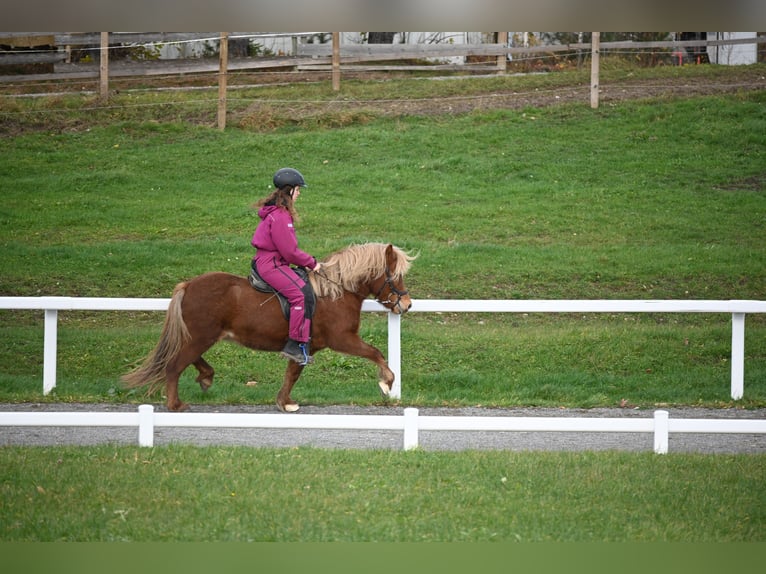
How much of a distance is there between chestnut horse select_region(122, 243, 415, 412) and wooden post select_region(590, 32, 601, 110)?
1425 cm

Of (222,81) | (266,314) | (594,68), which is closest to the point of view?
(266,314)

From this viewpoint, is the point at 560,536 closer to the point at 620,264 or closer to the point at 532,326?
the point at 532,326

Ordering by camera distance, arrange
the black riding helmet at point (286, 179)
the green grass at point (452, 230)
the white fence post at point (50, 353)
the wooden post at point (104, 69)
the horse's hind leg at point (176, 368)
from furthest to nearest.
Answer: the wooden post at point (104, 69)
the green grass at point (452, 230)
the white fence post at point (50, 353)
the horse's hind leg at point (176, 368)
the black riding helmet at point (286, 179)

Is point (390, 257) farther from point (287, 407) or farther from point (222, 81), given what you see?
point (222, 81)

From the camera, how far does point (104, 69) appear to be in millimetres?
25062

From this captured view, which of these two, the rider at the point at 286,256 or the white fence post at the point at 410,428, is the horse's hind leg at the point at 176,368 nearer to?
the rider at the point at 286,256

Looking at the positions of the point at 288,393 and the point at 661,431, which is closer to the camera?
the point at 661,431

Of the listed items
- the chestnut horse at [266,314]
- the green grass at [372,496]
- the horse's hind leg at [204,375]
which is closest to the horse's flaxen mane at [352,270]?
the chestnut horse at [266,314]

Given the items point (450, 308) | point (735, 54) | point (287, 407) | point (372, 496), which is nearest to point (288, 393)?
point (287, 407)

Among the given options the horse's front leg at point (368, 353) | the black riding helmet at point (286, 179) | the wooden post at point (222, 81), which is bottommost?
the horse's front leg at point (368, 353)

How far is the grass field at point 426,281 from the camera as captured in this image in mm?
6578

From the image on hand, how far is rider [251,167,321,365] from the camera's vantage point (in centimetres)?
973

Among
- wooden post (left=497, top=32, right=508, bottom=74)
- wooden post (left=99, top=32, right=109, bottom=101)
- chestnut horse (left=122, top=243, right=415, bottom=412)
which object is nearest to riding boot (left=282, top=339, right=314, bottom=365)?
chestnut horse (left=122, top=243, right=415, bottom=412)

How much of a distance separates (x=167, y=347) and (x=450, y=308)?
3268 mm
